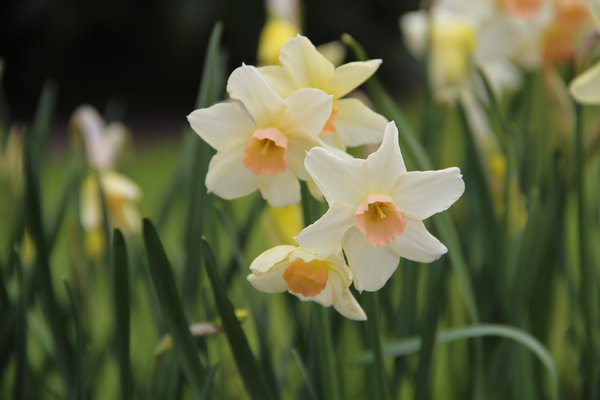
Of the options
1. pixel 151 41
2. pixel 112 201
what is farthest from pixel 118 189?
pixel 151 41

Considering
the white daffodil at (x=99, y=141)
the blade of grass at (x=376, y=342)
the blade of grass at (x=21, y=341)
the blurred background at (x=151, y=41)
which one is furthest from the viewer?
the blurred background at (x=151, y=41)

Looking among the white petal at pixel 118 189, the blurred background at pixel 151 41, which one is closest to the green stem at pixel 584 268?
the white petal at pixel 118 189

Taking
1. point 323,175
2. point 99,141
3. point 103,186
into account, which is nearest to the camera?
point 323,175

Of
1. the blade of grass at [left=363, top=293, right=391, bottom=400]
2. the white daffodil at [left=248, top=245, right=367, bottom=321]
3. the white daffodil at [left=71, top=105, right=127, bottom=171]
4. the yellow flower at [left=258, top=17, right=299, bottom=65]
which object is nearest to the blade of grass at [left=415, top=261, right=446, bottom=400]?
the blade of grass at [left=363, top=293, right=391, bottom=400]

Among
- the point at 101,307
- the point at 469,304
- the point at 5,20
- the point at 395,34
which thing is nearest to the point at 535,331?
the point at 469,304

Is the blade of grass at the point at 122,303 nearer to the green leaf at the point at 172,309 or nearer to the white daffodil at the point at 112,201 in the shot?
the green leaf at the point at 172,309

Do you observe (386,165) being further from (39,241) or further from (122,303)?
(39,241)
